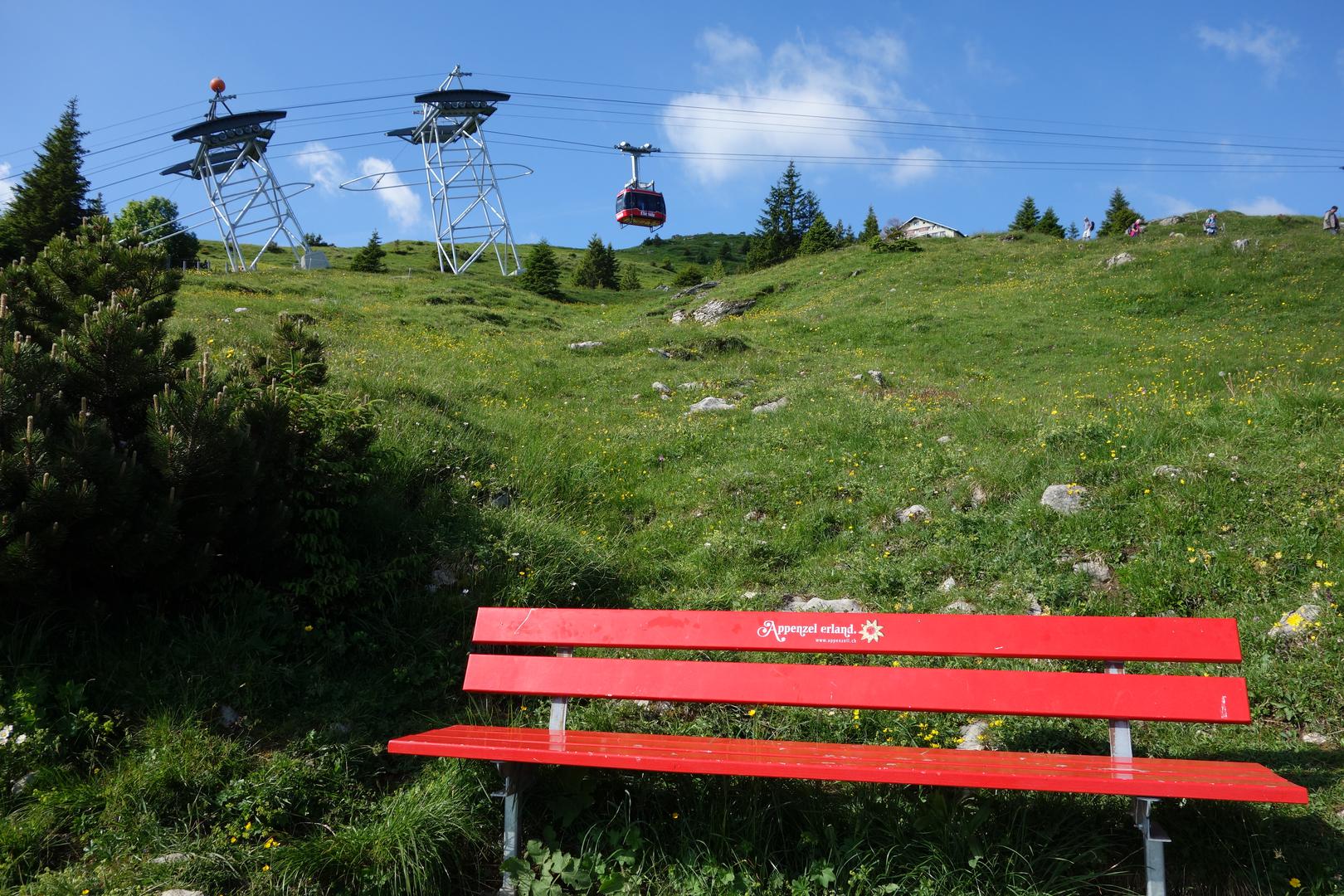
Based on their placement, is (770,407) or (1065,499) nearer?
(1065,499)

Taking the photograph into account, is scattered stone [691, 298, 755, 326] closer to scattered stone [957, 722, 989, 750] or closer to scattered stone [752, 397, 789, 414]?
scattered stone [752, 397, 789, 414]

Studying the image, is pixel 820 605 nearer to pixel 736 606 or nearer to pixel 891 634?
pixel 736 606

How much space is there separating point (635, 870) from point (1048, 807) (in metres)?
1.77

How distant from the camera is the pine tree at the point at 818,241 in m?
48.9

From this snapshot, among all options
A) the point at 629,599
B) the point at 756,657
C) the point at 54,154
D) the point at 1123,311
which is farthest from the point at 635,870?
the point at 54,154

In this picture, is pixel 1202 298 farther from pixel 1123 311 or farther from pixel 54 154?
pixel 54 154

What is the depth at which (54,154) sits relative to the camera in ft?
142

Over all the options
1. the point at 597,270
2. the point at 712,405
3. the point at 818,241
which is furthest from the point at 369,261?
the point at 712,405

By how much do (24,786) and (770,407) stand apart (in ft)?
31.6

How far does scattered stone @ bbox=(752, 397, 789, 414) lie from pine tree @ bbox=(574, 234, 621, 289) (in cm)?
4792

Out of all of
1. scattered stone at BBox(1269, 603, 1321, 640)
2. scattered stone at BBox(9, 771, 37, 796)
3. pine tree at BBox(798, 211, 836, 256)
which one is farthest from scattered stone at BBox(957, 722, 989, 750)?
pine tree at BBox(798, 211, 836, 256)

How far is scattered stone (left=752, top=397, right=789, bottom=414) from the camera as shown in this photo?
1183 cm

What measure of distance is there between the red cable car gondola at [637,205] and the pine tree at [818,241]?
846 cm

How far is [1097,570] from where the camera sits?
5.90 meters
